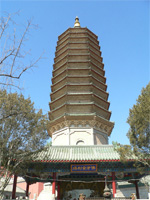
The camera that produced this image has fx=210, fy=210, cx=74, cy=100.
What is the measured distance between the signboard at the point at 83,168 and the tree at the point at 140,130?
2.58 m

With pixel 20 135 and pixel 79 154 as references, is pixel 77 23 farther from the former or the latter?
pixel 20 135

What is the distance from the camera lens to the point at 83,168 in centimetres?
1509

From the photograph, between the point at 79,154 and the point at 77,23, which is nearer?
the point at 79,154

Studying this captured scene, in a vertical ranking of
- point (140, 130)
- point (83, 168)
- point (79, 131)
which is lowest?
point (83, 168)

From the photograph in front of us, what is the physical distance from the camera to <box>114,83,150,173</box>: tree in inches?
488

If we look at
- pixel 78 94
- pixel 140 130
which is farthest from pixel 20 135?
pixel 78 94

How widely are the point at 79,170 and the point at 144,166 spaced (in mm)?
4526

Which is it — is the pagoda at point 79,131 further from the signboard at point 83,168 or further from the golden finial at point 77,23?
the golden finial at point 77,23

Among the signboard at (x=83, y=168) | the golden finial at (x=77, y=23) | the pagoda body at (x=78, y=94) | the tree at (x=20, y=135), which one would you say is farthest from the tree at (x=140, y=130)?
the golden finial at (x=77, y=23)

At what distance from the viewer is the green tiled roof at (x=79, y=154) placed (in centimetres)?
1448

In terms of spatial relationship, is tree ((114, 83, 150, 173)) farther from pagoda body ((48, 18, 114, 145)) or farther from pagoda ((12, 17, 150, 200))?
pagoda body ((48, 18, 114, 145))

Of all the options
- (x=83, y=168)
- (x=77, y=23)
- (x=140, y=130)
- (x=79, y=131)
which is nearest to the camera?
(x=140, y=130)

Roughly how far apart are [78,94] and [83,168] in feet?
32.6

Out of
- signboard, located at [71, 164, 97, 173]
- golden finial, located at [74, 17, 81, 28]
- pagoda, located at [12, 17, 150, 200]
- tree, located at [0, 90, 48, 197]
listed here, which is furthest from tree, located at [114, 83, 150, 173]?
golden finial, located at [74, 17, 81, 28]
